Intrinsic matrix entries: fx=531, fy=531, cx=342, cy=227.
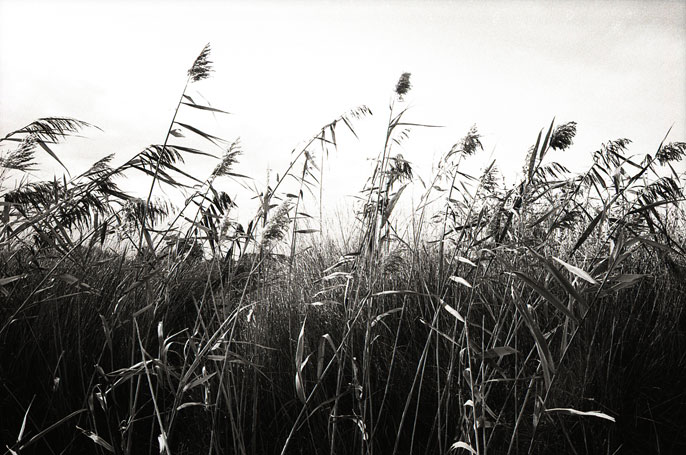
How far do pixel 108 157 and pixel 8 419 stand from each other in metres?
1.20

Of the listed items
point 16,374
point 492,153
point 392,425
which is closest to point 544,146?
point 492,153

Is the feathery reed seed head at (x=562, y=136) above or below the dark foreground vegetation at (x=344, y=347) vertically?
above

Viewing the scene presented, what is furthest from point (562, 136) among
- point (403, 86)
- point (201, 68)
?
point (201, 68)

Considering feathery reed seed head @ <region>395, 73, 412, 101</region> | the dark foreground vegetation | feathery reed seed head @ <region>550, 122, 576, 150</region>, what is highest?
feathery reed seed head @ <region>395, 73, 412, 101</region>

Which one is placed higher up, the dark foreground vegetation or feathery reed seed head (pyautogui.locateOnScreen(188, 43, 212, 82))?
feathery reed seed head (pyautogui.locateOnScreen(188, 43, 212, 82))

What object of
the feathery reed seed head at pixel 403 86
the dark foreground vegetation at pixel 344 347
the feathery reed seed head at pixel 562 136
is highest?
the feathery reed seed head at pixel 403 86

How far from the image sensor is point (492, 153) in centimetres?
249

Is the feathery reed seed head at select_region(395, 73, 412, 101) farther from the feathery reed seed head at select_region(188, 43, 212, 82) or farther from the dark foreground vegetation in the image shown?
the feathery reed seed head at select_region(188, 43, 212, 82)

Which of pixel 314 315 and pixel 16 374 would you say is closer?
pixel 16 374

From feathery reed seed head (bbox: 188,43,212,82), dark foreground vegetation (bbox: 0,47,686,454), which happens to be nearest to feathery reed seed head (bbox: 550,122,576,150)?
dark foreground vegetation (bbox: 0,47,686,454)

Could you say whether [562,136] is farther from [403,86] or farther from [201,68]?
[201,68]

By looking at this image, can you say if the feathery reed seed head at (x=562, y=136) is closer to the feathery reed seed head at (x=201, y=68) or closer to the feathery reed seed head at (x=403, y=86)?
the feathery reed seed head at (x=403, y=86)

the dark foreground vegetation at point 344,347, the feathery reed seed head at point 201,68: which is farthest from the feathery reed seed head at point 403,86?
the feathery reed seed head at point 201,68

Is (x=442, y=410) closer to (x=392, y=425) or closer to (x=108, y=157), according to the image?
(x=392, y=425)
